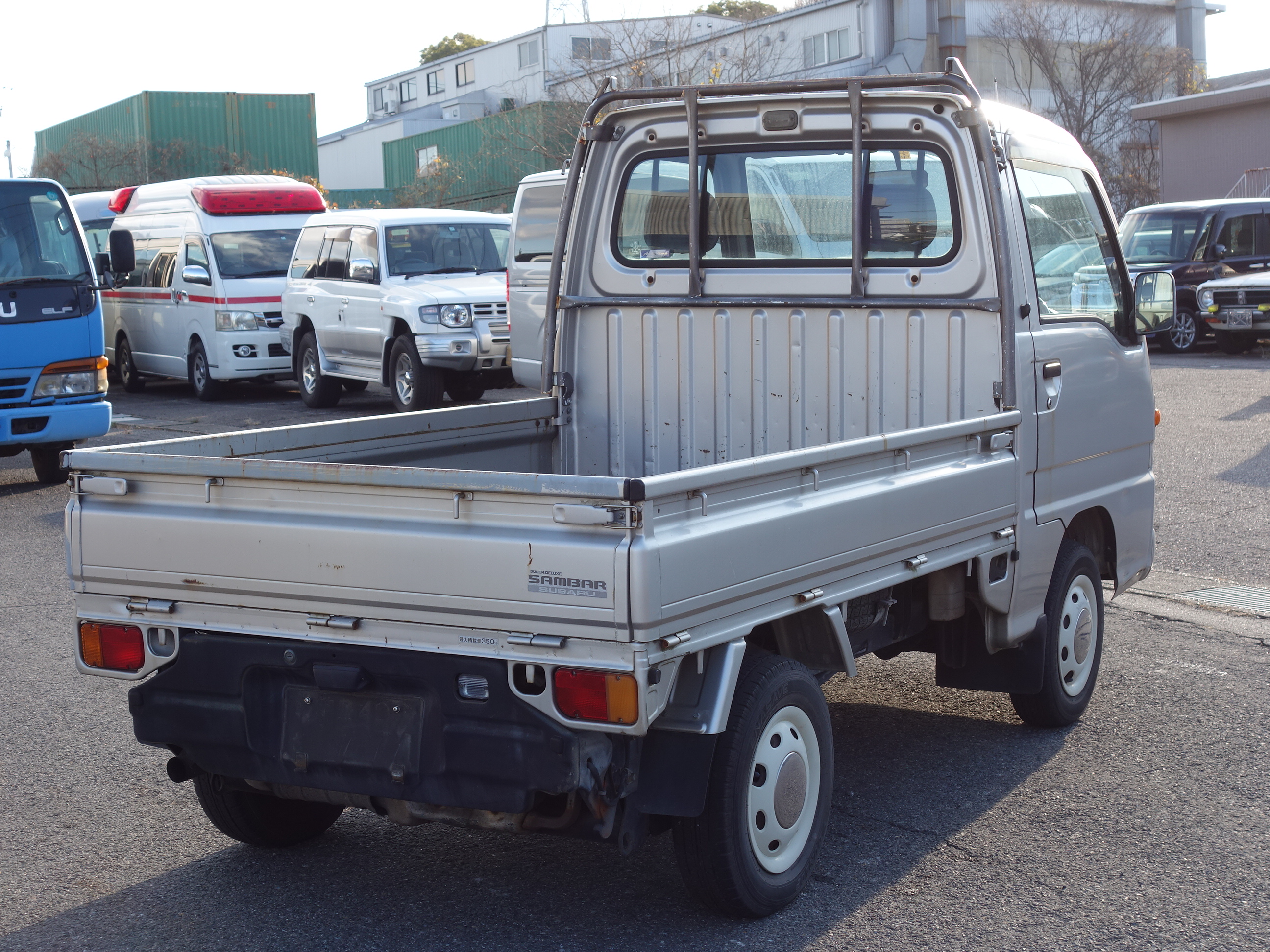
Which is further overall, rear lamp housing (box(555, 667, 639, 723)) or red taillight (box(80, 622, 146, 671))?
Answer: red taillight (box(80, 622, 146, 671))

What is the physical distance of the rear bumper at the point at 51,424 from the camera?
11.0 m

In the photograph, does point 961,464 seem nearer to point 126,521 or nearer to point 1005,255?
point 1005,255

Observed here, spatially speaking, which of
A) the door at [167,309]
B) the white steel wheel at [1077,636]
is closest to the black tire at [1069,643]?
the white steel wheel at [1077,636]

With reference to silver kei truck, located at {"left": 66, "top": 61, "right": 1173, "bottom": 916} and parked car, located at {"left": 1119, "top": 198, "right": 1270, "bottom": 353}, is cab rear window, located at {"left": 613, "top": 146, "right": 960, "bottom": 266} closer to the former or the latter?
silver kei truck, located at {"left": 66, "top": 61, "right": 1173, "bottom": 916}

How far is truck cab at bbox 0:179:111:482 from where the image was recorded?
11.0 m

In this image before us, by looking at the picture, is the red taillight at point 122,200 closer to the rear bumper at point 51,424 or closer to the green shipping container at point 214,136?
the rear bumper at point 51,424

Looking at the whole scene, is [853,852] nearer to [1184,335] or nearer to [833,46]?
[1184,335]

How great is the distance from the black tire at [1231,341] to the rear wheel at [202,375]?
13.5 metres

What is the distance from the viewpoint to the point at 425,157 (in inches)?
1849

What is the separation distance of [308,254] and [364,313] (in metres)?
1.63

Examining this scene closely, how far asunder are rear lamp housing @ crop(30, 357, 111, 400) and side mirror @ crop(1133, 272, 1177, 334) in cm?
816

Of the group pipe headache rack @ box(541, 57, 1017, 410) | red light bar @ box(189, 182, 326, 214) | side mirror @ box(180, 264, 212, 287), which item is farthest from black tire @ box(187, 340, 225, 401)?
pipe headache rack @ box(541, 57, 1017, 410)

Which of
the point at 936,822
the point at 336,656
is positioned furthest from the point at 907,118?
the point at 336,656

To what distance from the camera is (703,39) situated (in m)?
30.3
